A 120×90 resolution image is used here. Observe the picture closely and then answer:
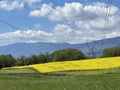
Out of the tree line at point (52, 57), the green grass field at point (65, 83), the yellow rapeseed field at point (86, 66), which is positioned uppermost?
the tree line at point (52, 57)

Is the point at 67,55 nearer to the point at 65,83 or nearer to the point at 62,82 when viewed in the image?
the point at 62,82

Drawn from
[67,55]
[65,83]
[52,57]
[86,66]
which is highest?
[67,55]

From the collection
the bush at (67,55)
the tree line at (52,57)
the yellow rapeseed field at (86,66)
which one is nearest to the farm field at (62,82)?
the yellow rapeseed field at (86,66)

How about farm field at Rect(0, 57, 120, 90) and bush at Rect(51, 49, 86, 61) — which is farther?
bush at Rect(51, 49, 86, 61)

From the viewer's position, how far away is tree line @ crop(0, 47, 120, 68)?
12509 centimetres

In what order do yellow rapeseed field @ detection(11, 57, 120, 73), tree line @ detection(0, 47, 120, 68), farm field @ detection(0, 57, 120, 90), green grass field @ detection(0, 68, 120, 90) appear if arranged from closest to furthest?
1. green grass field @ detection(0, 68, 120, 90)
2. farm field @ detection(0, 57, 120, 90)
3. yellow rapeseed field @ detection(11, 57, 120, 73)
4. tree line @ detection(0, 47, 120, 68)

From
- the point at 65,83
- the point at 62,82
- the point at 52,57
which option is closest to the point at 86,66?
the point at 62,82

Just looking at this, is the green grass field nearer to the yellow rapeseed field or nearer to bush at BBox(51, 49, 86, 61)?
the yellow rapeseed field

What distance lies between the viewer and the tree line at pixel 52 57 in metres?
125

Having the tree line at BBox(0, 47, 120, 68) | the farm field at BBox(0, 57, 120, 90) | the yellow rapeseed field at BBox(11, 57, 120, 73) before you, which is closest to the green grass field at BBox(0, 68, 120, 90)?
the farm field at BBox(0, 57, 120, 90)

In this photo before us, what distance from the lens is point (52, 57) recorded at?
138 meters

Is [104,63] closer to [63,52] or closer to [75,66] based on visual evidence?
[75,66]

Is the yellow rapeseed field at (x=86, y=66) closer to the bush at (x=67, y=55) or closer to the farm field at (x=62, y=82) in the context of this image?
the farm field at (x=62, y=82)

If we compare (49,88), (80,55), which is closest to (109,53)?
(80,55)
